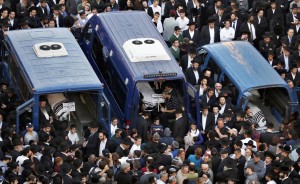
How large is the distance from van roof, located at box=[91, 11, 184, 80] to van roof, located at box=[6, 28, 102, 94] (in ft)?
3.13

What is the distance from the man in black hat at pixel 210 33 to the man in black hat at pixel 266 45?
133 centimetres

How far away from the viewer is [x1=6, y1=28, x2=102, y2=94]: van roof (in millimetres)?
31328

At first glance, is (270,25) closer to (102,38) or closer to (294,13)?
(294,13)

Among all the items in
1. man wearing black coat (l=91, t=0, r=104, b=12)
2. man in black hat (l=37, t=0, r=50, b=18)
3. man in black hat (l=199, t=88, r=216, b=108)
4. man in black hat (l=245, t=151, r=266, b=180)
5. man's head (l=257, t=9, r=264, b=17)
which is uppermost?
man in black hat (l=37, t=0, r=50, b=18)

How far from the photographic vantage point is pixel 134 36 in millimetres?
33625

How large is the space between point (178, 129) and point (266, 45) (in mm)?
5784

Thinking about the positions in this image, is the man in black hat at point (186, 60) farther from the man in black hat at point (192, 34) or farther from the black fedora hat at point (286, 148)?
the black fedora hat at point (286, 148)

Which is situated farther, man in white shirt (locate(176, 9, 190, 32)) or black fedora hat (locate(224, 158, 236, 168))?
man in white shirt (locate(176, 9, 190, 32))

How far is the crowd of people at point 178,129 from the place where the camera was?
1133 inches

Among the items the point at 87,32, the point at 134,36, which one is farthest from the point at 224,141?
the point at 87,32

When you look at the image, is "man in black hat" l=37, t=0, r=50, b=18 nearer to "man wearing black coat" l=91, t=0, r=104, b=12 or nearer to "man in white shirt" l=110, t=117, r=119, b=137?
"man wearing black coat" l=91, t=0, r=104, b=12

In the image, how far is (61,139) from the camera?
30.2 m

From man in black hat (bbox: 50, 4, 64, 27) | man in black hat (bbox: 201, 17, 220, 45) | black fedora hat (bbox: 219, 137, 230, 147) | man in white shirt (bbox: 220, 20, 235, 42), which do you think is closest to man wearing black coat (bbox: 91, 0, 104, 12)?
man in black hat (bbox: 50, 4, 64, 27)

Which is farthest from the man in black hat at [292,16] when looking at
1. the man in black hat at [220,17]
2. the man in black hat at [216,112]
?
the man in black hat at [216,112]
